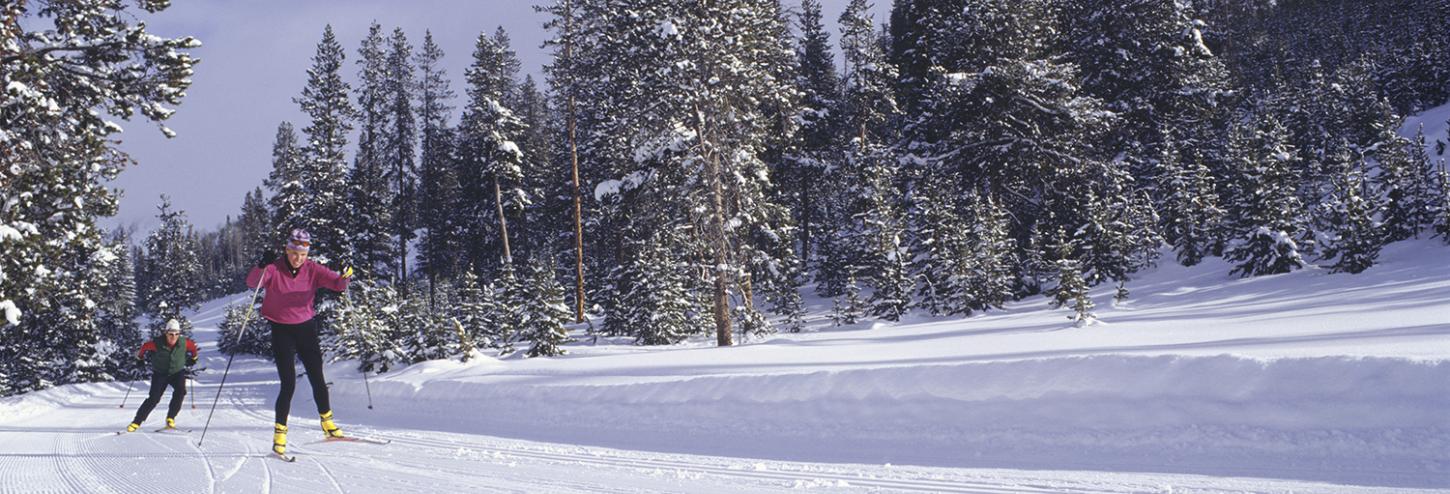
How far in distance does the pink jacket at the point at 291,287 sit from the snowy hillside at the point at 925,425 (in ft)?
4.27

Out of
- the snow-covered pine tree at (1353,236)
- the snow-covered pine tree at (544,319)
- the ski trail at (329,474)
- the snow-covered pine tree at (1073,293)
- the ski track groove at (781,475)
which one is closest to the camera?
the ski track groove at (781,475)

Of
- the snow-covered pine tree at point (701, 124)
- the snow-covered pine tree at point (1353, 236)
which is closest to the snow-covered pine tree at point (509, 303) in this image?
the snow-covered pine tree at point (701, 124)

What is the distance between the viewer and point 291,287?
255 inches

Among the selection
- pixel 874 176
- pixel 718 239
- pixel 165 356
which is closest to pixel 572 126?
pixel 874 176

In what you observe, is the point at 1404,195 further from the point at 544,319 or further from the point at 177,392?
the point at 177,392

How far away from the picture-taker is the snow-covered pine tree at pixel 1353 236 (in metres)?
14.5

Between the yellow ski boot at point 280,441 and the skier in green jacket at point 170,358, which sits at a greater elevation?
the skier in green jacket at point 170,358

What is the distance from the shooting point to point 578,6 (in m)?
28.8

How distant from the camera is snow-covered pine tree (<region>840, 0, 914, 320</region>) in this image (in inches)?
831

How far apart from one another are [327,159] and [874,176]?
2513 cm

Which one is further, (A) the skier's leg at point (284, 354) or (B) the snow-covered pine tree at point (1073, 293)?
(B) the snow-covered pine tree at point (1073, 293)

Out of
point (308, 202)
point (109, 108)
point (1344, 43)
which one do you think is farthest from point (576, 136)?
point (1344, 43)

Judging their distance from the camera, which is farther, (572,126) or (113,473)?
(572,126)

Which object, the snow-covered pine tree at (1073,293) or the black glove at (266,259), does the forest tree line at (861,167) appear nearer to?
the snow-covered pine tree at (1073,293)
